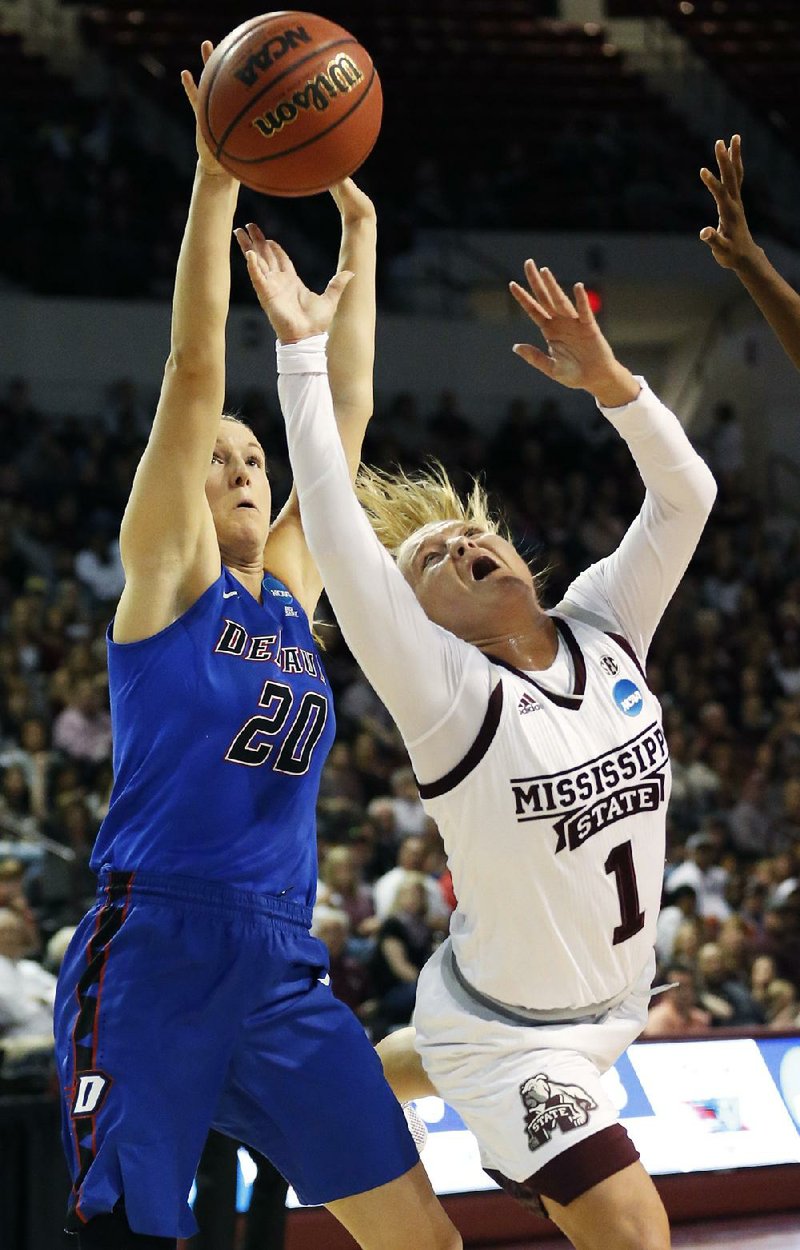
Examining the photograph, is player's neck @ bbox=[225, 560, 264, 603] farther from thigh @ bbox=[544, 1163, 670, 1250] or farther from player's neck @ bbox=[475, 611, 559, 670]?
thigh @ bbox=[544, 1163, 670, 1250]

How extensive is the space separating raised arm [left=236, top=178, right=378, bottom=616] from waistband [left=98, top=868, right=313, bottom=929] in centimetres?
81

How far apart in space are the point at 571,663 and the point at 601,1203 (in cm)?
103

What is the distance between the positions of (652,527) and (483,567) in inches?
15.6

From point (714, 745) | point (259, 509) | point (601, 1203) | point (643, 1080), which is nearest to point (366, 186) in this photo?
point (714, 745)

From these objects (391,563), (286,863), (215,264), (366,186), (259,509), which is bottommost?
(366,186)

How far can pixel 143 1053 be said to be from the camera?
122 inches

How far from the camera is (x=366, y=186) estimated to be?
16594mm

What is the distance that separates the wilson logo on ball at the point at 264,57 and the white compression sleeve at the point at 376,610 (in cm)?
65

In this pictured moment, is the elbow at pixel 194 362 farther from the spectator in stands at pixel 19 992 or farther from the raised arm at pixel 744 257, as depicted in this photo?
the spectator in stands at pixel 19 992

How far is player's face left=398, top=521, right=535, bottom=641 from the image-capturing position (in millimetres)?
3344

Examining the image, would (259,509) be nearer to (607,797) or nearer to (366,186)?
(607,797)

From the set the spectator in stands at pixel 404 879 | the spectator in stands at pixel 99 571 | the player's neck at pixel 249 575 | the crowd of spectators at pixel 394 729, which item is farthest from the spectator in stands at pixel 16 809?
the player's neck at pixel 249 575

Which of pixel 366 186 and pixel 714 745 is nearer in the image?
pixel 714 745

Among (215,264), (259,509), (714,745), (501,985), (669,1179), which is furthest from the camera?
(714,745)
